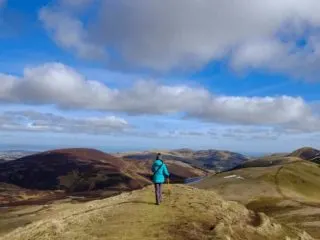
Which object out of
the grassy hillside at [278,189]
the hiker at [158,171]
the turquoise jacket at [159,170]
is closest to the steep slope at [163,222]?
the hiker at [158,171]

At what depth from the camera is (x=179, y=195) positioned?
44.7 metres

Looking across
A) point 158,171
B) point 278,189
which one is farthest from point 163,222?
point 278,189

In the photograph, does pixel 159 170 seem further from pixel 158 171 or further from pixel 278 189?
pixel 278 189

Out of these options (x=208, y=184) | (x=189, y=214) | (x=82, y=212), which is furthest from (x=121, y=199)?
(x=208, y=184)

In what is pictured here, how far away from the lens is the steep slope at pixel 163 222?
3456 cm

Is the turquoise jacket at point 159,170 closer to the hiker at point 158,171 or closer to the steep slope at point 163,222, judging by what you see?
the hiker at point 158,171

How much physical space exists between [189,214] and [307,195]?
87.4 meters

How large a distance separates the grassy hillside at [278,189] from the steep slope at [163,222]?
32.4 m

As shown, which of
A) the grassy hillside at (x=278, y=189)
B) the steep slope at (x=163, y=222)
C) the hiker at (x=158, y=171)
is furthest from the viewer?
the grassy hillside at (x=278, y=189)

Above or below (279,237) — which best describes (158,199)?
above

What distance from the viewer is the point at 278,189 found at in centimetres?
12069

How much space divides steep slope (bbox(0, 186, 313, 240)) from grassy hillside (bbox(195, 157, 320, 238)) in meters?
32.4

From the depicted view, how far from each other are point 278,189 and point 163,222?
90.7m

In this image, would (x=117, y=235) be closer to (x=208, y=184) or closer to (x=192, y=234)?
(x=192, y=234)
